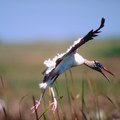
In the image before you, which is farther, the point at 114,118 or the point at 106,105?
the point at 106,105

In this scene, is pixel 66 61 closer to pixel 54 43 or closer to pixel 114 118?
pixel 114 118

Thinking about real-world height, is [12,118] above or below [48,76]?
below

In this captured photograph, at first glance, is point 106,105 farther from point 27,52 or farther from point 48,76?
point 27,52

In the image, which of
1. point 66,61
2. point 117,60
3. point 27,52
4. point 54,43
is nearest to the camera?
point 66,61

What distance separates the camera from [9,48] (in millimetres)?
49031

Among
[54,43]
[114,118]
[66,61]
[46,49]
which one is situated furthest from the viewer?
[54,43]

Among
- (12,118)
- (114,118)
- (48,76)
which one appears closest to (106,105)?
(12,118)

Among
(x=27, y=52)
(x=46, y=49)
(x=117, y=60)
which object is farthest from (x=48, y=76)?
Answer: (x=46, y=49)

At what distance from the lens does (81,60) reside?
82.1 inches

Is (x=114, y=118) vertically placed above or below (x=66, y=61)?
below

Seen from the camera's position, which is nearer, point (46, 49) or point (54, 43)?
point (46, 49)

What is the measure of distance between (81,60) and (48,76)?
0.48ft

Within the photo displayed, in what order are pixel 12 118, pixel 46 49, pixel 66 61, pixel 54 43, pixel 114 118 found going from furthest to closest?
pixel 54 43
pixel 46 49
pixel 12 118
pixel 114 118
pixel 66 61

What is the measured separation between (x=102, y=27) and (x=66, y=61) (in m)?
0.20
